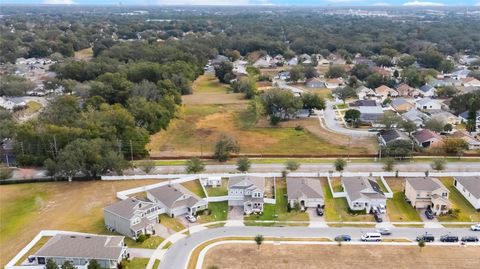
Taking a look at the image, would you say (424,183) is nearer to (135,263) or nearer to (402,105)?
(135,263)

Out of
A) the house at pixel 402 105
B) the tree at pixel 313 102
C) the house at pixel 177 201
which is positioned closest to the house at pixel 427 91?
the house at pixel 402 105

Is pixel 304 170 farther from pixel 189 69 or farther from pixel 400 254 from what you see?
pixel 189 69

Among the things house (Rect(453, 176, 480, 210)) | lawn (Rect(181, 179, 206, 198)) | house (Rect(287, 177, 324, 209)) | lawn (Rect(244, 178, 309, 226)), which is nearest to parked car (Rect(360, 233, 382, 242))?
lawn (Rect(244, 178, 309, 226))

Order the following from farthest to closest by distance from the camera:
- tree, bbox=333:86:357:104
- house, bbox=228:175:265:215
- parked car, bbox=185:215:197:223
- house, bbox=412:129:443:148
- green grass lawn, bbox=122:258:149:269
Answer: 1. tree, bbox=333:86:357:104
2. house, bbox=412:129:443:148
3. house, bbox=228:175:265:215
4. parked car, bbox=185:215:197:223
5. green grass lawn, bbox=122:258:149:269

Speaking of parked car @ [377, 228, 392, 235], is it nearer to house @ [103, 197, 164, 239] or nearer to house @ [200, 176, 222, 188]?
house @ [200, 176, 222, 188]

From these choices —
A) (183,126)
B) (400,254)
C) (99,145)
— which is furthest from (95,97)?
(400,254)

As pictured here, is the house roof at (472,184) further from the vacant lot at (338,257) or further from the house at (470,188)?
the vacant lot at (338,257)

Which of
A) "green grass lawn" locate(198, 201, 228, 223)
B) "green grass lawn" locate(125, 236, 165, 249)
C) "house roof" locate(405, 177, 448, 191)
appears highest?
"house roof" locate(405, 177, 448, 191)

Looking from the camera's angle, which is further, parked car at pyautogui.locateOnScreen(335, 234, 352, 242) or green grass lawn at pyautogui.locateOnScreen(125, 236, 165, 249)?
parked car at pyautogui.locateOnScreen(335, 234, 352, 242)

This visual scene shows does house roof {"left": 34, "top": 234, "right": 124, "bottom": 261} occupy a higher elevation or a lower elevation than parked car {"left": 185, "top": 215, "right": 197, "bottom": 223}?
higher
